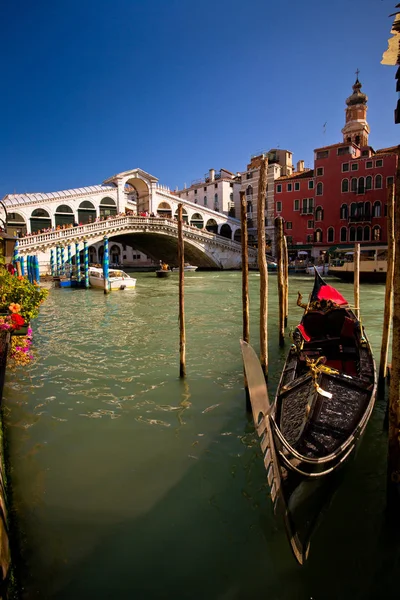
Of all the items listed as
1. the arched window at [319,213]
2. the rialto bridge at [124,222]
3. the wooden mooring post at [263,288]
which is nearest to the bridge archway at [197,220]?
the rialto bridge at [124,222]

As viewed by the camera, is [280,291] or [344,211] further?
[344,211]

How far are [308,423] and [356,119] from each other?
113 ft

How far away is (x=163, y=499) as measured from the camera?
2.94 meters

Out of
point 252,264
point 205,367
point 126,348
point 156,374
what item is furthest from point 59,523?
point 252,264

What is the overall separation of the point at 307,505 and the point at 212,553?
2.33 feet

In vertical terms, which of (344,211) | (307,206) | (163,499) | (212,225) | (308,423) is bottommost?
(163,499)

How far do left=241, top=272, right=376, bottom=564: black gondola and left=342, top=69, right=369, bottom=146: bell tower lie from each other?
30646mm

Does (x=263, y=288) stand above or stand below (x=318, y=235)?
below

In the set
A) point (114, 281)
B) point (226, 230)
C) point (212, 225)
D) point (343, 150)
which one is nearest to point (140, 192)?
point (212, 225)

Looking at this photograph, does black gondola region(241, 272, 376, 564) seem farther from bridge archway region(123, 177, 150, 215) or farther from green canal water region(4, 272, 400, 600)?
bridge archway region(123, 177, 150, 215)

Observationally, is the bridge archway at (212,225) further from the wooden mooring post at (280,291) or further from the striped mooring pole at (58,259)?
the wooden mooring post at (280,291)

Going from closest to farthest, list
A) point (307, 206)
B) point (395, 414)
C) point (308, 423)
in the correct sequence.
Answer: point (395, 414) < point (308, 423) < point (307, 206)

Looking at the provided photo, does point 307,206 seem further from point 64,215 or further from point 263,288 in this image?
point 263,288

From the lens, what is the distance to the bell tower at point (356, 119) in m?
30.8
